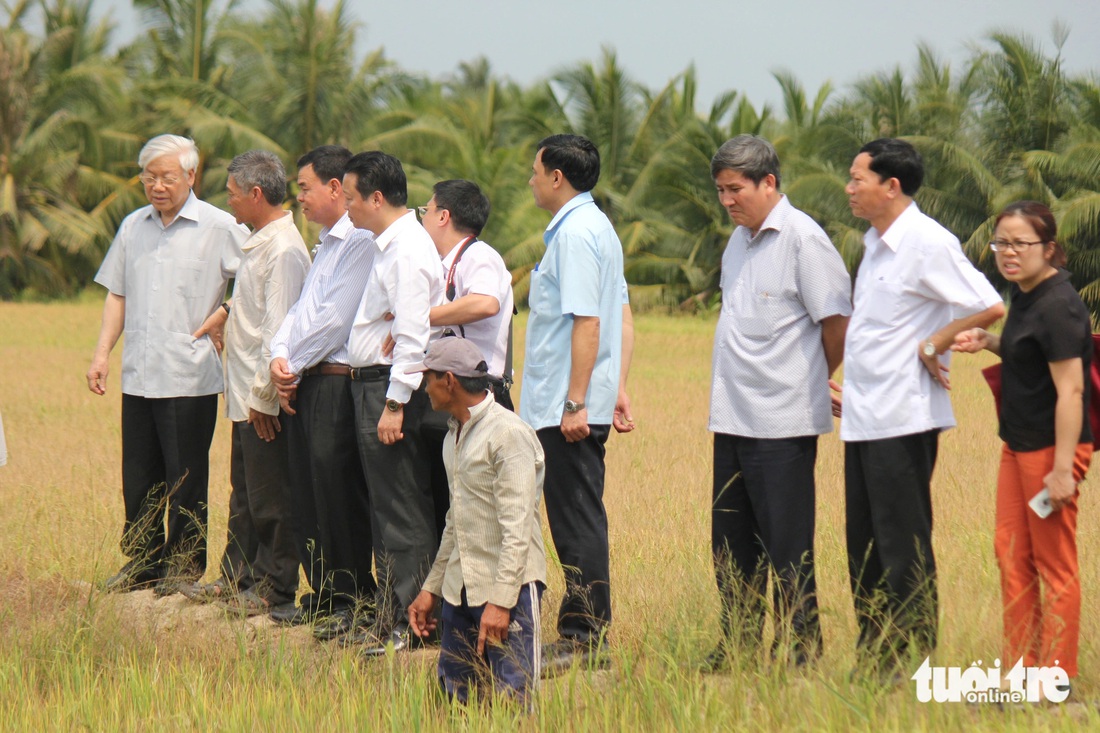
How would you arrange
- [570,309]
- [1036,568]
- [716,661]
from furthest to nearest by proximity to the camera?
[570,309]
[716,661]
[1036,568]

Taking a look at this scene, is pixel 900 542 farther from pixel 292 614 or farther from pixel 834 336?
pixel 292 614

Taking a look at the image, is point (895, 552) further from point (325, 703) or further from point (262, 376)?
point (262, 376)

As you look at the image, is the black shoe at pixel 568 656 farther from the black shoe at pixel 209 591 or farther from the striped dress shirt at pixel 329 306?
the black shoe at pixel 209 591

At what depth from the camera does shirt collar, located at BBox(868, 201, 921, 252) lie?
4.15 metres

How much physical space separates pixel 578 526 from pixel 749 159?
59.5 inches

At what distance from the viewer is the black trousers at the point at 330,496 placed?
5.20 m

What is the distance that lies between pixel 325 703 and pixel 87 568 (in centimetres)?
251

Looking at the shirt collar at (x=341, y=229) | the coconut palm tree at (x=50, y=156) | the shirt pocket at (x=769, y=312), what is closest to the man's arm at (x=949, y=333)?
the shirt pocket at (x=769, y=312)

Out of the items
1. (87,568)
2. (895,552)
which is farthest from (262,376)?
(895,552)

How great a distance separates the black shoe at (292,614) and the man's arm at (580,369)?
1.46 meters

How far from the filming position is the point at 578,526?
4738 mm

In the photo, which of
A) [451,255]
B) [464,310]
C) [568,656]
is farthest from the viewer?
[451,255]

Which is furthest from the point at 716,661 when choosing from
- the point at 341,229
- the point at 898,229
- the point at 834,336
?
the point at 341,229

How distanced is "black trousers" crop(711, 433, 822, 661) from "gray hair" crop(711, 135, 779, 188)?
3.16 feet
